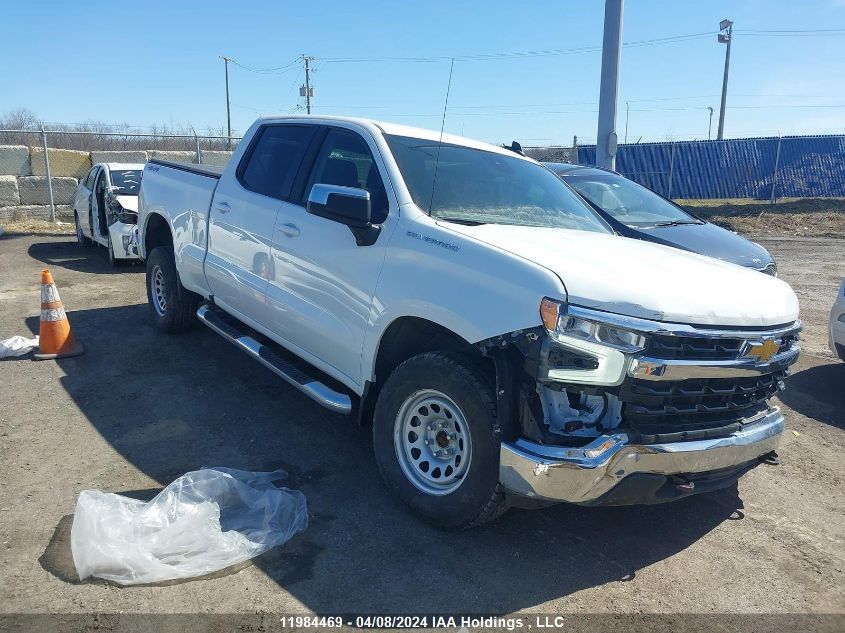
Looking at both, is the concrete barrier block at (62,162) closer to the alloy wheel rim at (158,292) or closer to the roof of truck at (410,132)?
the alloy wheel rim at (158,292)

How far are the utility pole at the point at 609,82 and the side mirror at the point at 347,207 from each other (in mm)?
10524

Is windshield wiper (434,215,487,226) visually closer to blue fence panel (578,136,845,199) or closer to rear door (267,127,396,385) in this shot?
rear door (267,127,396,385)

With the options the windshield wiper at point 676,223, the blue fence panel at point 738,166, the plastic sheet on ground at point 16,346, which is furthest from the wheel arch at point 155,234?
the blue fence panel at point 738,166

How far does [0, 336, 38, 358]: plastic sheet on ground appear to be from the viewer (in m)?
6.27

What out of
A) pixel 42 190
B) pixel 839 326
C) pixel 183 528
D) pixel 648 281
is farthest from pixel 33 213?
pixel 648 281

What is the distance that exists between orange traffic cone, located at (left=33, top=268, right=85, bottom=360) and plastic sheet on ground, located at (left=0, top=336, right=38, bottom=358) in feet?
0.29

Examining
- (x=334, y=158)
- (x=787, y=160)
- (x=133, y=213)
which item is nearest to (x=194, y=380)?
(x=334, y=158)

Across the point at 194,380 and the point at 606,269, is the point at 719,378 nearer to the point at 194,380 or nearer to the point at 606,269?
the point at 606,269

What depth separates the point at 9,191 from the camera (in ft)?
53.3

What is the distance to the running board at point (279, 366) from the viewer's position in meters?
4.17

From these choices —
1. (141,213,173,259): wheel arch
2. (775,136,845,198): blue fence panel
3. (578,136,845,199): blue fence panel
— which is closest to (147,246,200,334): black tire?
(141,213,173,259): wheel arch

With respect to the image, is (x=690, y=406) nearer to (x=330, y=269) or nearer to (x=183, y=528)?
(x=330, y=269)

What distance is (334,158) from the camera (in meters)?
4.65

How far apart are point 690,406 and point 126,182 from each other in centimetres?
1059
